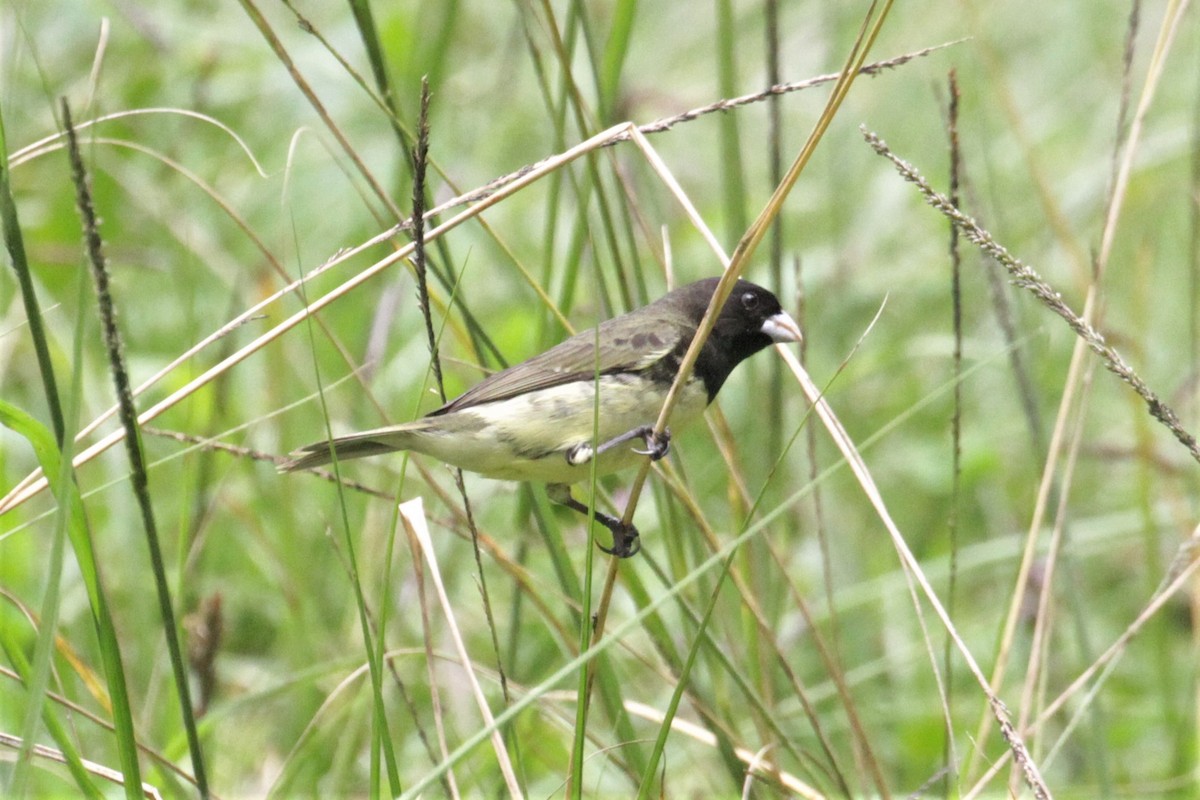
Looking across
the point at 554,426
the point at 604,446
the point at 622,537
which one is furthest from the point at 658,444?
the point at 554,426

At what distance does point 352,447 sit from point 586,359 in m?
0.61

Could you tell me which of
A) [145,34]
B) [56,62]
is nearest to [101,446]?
[145,34]

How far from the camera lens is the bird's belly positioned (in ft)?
9.86

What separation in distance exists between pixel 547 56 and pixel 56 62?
2.19 meters

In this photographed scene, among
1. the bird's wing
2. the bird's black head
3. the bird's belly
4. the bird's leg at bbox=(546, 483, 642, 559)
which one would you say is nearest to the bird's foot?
the bird's leg at bbox=(546, 483, 642, 559)

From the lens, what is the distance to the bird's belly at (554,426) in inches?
118

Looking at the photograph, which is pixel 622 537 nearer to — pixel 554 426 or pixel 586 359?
pixel 554 426

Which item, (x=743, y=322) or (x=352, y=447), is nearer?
(x=352, y=447)

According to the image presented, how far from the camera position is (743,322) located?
345cm

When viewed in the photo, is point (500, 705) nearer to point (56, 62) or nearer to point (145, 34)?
point (145, 34)

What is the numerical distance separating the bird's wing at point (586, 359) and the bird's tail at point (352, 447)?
0.24 m

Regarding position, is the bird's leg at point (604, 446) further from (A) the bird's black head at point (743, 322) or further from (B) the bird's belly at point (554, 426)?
(A) the bird's black head at point (743, 322)

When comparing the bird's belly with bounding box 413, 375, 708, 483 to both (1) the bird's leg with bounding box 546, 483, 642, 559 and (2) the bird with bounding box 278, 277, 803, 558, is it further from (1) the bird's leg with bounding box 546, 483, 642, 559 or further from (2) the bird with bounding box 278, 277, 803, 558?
(1) the bird's leg with bounding box 546, 483, 642, 559

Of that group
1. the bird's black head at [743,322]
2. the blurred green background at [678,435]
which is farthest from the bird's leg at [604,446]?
the bird's black head at [743,322]
